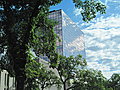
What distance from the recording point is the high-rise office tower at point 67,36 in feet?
411

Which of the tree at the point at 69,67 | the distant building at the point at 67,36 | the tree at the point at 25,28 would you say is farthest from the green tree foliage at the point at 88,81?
the distant building at the point at 67,36

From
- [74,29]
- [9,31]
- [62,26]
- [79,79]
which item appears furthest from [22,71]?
[74,29]

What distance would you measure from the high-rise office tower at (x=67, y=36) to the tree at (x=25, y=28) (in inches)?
4008

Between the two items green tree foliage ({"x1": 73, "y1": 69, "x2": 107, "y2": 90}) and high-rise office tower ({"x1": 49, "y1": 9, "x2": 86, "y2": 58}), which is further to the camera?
high-rise office tower ({"x1": 49, "y1": 9, "x2": 86, "y2": 58})

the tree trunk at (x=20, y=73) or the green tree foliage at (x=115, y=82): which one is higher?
the tree trunk at (x=20, y=73)

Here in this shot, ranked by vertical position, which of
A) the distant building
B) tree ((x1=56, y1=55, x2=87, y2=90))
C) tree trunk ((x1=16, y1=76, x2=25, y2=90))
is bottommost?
tree trunk ((x1=16, y1=76, x2=25, y2=90))

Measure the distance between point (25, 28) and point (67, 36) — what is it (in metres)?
120

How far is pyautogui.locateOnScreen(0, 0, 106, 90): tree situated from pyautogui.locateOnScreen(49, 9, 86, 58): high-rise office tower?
334ft

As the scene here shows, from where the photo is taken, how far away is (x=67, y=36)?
13550 centimetres

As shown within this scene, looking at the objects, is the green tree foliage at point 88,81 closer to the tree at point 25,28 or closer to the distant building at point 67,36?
the tree at point 25,28

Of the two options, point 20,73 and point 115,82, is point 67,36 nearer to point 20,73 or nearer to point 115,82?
point 115,82

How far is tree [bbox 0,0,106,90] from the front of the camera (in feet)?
48.2

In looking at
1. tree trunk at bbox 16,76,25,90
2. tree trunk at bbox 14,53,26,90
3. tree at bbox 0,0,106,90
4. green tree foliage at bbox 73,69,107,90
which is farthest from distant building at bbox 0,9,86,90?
tree trunk at bbox 16,76,25,90

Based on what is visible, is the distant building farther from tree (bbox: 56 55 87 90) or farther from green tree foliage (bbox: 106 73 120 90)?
tree (bbox: 56 55 87 90)
